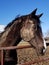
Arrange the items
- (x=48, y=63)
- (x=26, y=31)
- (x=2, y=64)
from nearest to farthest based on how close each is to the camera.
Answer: (x=2, y=64) → (x=26, y=31) → (x=48, y=63)

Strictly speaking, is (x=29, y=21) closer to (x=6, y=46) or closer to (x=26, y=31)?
(x=26, y=31)

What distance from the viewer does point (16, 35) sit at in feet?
17.7

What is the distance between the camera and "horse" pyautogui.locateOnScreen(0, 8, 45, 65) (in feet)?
17.3

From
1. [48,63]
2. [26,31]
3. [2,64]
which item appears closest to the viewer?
[2,64]

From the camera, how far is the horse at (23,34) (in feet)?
17.3

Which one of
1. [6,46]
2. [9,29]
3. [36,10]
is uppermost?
[36,10]

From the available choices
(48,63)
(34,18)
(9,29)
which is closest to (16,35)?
(9,29)

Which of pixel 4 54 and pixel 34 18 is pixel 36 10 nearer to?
pixel 34 18

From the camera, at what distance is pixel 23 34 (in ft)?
17.4

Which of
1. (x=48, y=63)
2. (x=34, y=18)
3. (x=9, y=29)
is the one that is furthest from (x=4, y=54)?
(x=48, y=63)

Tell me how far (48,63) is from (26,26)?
662cm

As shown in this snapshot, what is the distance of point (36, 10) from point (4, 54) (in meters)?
1.24

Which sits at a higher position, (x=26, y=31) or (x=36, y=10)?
(x=36, y=10)

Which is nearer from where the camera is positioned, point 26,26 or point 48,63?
point 26,26
